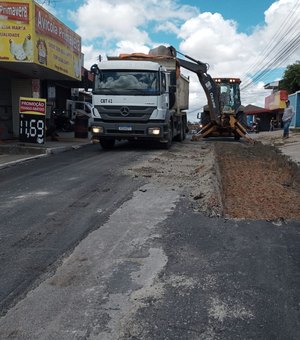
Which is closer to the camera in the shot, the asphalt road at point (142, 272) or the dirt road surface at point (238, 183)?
the asphalt road at point (142, 272)

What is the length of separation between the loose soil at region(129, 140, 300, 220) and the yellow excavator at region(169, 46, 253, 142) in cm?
872

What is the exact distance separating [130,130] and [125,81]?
1677mm

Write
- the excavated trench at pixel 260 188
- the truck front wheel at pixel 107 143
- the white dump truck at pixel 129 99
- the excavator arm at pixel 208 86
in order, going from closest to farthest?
the excavated trench at pixel 260 188 → the white dump truck at pixel 129 99 → the truck front wheel at pixel 107 143 → the excavator arm at pixel 208 86

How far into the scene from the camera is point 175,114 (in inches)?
761

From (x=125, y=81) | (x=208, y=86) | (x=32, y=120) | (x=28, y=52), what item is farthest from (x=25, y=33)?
(x=208, y=86)

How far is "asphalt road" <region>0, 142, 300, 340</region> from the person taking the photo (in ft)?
11.5

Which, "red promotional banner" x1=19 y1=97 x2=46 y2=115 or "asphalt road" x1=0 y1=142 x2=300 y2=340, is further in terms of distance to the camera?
"red promotional banner" x1=19 y1=97 x2=46 y2=115

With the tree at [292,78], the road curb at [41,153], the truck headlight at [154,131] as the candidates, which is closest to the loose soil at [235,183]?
the truck headlight at [154,131]

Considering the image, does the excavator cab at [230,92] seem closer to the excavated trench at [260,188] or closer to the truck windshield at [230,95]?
the truck windshield at [230,95]

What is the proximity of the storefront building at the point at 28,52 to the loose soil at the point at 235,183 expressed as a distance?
6173mm

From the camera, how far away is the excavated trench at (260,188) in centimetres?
693

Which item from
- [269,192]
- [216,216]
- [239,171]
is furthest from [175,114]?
[216,216]

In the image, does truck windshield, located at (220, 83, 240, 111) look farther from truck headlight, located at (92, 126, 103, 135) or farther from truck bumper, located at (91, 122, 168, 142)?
truck headlight, located at (92, 126, 103, 135)

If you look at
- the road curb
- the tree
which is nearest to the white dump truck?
the road curb
